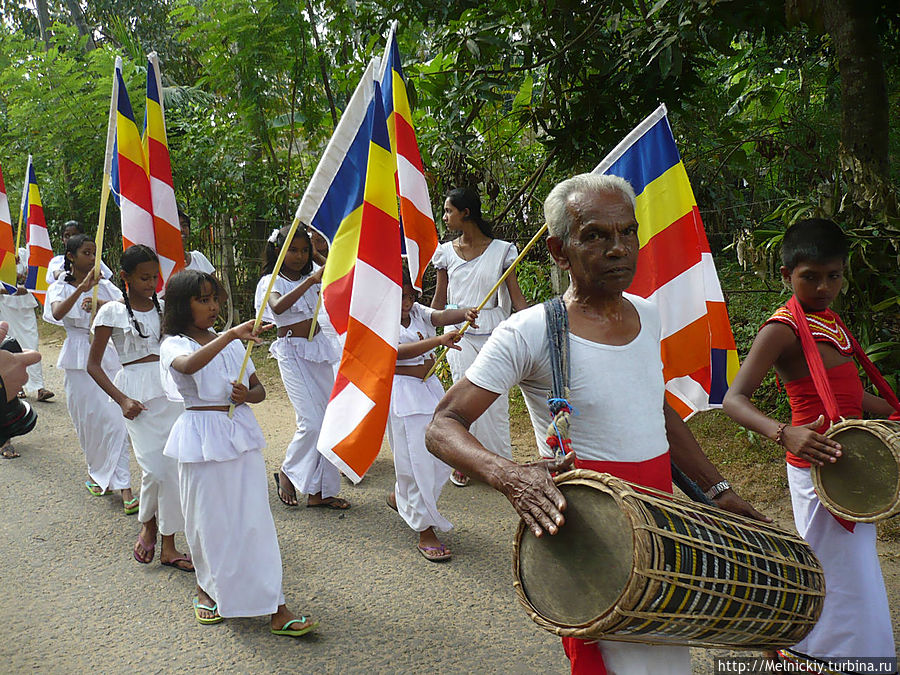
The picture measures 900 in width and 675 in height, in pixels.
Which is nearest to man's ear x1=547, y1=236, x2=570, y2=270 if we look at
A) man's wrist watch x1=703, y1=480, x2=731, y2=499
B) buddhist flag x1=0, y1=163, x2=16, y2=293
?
man's wrist watch x1=703, y1=480, x2=731, y2=499

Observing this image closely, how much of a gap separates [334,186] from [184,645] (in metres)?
2.36

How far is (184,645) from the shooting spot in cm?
381

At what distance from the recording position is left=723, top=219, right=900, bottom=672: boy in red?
2.93 metres

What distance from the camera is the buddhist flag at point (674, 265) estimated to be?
3.52 m

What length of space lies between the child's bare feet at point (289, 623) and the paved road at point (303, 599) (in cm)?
4

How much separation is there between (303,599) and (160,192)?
9.60ft

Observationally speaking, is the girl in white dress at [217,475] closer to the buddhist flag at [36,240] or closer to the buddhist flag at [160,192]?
the buddhist flag at [160,192]

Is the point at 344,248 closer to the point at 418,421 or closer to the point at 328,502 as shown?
the point at 418,421

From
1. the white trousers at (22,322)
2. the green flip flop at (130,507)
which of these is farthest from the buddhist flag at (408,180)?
the white trousers at (22,322)

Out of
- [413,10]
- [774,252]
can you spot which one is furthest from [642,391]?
[413,10]

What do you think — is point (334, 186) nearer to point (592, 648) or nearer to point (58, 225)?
point (592, 648)

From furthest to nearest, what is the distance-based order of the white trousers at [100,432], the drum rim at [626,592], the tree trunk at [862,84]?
the white trousers at [100,432] < the tree trunk at [862,84] < the drum rim at [626,592]

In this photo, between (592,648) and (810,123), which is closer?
(592,648)

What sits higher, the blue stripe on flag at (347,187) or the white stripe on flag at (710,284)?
the blue stripe on flag at (347,187)
